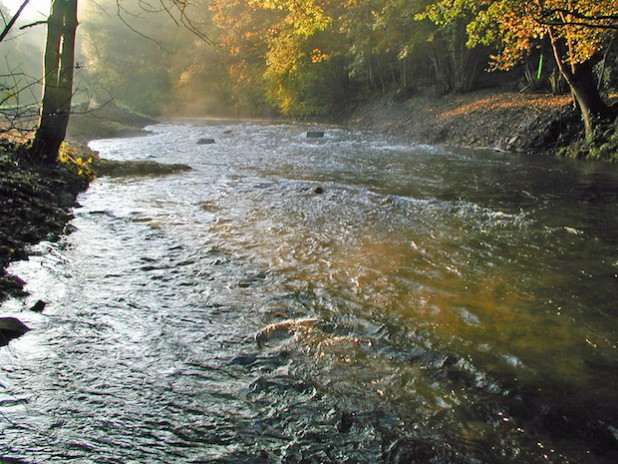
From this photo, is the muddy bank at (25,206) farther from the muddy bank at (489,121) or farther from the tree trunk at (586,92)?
the muddy bank at (489,121)

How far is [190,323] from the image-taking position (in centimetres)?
455

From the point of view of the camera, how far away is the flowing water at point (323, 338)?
2.97 m

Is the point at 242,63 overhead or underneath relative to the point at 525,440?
overhead

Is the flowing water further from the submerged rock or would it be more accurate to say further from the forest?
the submerged rock

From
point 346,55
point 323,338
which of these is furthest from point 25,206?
point 346,55

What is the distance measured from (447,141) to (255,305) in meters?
16.0

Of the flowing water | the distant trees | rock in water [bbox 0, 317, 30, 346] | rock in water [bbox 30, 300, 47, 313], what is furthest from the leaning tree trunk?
the distant trees

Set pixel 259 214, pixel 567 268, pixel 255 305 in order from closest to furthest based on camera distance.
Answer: pixel 255 305, pixel 567 268, pixel 259 214

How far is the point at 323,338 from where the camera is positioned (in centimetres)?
423

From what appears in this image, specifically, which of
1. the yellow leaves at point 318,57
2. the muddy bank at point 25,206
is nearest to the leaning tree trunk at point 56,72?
the muddy bank at point 25,206

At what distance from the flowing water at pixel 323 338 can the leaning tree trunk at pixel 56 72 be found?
2765 mm

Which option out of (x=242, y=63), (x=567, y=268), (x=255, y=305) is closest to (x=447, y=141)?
(x=567, y=268)

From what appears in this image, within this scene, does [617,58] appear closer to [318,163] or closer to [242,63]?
[318,163]

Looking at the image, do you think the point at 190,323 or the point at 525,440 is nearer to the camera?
the point at 525,440
